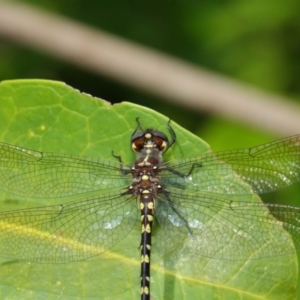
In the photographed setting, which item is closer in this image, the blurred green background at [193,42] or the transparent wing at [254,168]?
the transparent wing at [254,168]

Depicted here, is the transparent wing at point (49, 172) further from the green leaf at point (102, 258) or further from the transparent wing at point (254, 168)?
the transparent wing at point (254, 168)

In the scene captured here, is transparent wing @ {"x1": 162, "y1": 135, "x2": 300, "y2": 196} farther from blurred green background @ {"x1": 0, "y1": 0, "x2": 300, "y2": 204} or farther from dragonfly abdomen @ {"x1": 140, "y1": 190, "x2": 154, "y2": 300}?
blurred green background @ {"x1": 0, "y1": 0, "x2": 300, "y2": 204}

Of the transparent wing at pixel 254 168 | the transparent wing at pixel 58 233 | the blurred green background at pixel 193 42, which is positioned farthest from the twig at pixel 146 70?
the transparent wing at pixel 58 233

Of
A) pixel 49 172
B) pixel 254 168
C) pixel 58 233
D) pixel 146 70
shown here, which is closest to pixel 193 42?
pixel 146 70

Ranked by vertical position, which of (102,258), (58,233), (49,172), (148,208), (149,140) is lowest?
(102,258)

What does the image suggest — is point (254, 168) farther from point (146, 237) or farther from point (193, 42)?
point (193, 42)

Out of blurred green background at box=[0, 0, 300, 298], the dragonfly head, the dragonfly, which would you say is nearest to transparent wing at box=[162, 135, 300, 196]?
the dragonfly

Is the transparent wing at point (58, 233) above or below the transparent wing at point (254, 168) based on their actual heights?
below

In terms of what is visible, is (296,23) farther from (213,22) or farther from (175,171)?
(175,171)

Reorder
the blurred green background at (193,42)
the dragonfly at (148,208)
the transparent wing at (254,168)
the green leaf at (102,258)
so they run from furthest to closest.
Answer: the blurred green background at (193,42) < the transparent wing at (254,168) < the dragonfly at (148,208) < the green leaf at (102,258)
